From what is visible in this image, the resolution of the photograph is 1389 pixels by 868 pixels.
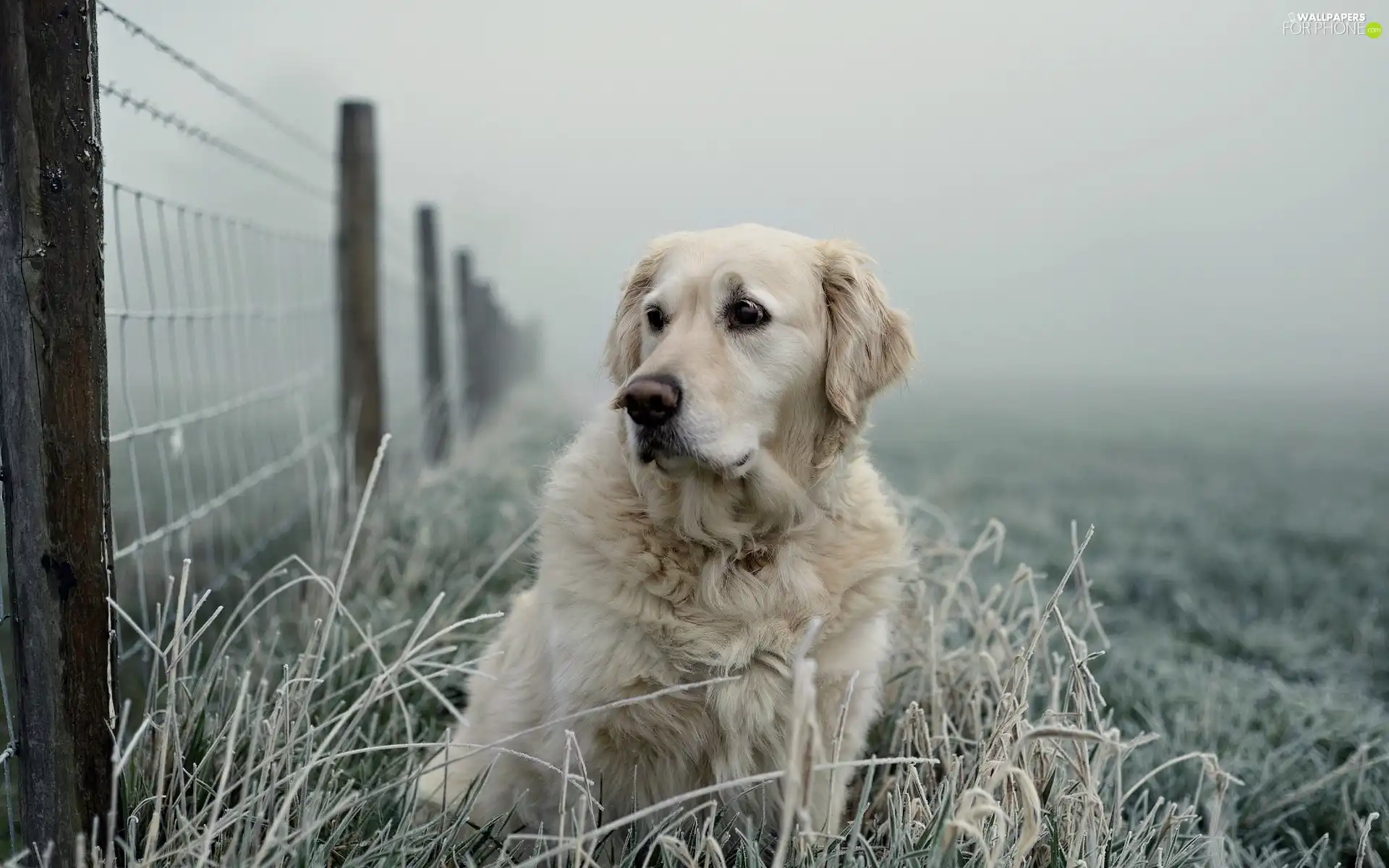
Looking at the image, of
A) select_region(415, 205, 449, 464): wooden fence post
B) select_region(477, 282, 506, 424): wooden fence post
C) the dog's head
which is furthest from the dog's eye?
select_region(477, 282, 506, 424): wooden fence post

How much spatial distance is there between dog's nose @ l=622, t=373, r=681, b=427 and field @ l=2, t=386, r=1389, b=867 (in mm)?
548

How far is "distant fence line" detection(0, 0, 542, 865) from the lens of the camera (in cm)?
157

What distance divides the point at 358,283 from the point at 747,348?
2.82 metres

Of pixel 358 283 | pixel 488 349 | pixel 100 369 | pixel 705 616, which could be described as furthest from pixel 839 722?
pixel 488 349

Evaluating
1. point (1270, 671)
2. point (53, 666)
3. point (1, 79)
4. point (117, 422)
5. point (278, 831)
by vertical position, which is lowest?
point (1270, 671)

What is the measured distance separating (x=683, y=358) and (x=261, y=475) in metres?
2.15

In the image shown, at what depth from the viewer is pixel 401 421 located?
970cm

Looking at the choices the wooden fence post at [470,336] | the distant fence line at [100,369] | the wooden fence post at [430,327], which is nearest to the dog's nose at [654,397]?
the distant fence line at [100,369]

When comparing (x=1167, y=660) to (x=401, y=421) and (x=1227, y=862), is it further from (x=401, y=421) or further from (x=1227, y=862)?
(x=401, y=421)

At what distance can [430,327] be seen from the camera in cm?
702

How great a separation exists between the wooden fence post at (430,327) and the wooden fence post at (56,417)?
5143 mm

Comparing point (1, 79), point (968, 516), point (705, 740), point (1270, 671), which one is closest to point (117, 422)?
point (1, 79)

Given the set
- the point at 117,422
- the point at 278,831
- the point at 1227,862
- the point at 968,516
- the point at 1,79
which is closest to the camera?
the point at 1,79

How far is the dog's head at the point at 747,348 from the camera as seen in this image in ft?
7.04
